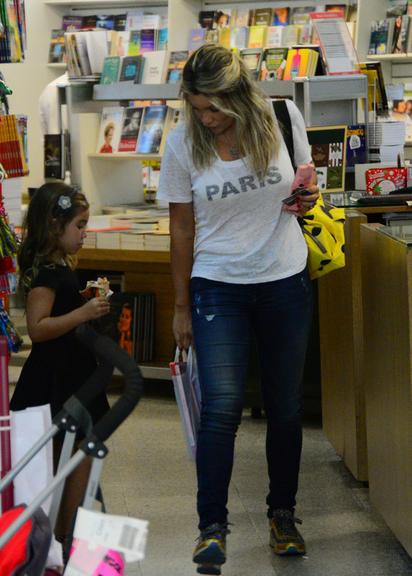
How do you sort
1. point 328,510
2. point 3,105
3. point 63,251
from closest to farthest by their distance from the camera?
point 63,251
point 328,510
point 3,105

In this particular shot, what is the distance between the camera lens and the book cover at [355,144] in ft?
17.8

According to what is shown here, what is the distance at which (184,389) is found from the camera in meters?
3.54

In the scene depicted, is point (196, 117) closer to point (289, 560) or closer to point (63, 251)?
point (63, 251)

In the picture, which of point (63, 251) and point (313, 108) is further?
point (313, 108)

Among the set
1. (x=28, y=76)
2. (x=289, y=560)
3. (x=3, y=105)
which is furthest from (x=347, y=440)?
(x=28, y=76)

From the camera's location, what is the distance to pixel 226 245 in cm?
337

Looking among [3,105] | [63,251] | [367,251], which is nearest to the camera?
[63,251]

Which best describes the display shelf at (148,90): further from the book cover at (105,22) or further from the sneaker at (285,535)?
the book cover at (105,22)

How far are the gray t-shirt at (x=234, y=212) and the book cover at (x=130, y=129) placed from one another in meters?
3.13

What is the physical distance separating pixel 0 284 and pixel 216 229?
1.22m

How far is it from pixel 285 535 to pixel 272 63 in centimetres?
333

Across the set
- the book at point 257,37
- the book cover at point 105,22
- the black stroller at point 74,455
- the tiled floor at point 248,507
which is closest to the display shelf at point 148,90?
the tiled floor at point 248,507

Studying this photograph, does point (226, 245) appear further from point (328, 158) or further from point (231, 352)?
point (328, 158)

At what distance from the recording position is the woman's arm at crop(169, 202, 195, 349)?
3471 millimetres
